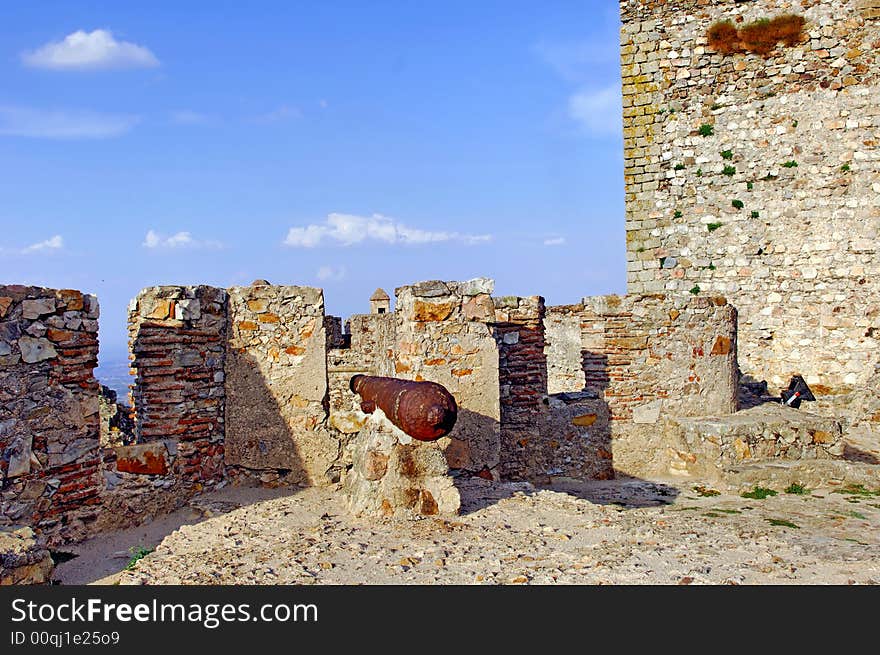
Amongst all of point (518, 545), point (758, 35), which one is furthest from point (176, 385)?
point (758, 35)

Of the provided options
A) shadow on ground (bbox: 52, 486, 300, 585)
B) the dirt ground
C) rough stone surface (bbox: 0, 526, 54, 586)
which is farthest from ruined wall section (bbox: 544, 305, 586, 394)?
rough stone surface (bbox: 0, 526, 54, 586)

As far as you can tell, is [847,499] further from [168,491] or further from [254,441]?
[168,491]

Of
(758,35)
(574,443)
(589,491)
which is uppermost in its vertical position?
(758,35)

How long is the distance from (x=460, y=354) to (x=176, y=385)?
2689mm

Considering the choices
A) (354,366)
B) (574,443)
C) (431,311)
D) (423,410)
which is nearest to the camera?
(423,410)

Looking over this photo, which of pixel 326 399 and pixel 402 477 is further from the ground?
pixel 326 399

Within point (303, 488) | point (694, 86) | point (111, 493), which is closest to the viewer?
point (111, 493)

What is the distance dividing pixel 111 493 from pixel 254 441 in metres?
1.40

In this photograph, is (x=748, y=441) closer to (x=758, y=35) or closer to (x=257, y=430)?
(x=257, y=430)

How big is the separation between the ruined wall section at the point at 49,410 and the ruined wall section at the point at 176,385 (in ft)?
1.58

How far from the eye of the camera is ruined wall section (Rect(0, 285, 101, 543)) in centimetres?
560

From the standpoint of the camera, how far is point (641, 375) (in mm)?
8875
